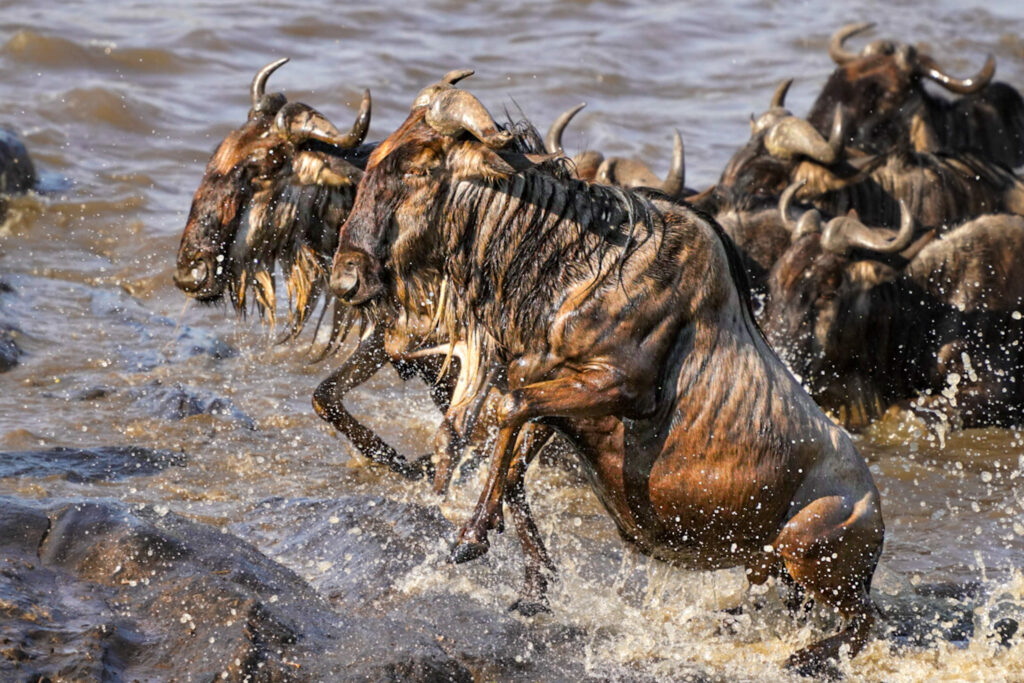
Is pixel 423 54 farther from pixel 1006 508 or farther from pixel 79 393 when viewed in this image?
pixel 1006 508

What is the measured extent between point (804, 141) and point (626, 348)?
5846 mm

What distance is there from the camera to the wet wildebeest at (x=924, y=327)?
8.93 meters

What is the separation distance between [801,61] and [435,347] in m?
15.3

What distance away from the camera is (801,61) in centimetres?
2088

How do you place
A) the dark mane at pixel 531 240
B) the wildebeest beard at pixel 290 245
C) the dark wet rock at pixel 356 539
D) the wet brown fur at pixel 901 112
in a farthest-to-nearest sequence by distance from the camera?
the wet brown fur at pixel 901 112 < the wildebeest beard at pixel 290 245 < the dark wet rock at pixel 356 539 < the dark mane at pixel 531 240

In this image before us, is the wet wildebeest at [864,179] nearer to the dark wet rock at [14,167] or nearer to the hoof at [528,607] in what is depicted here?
the hoof at [528,607]

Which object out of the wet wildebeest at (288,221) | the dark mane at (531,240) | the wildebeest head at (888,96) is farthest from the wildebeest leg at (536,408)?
the wildebeest head at (888,96)

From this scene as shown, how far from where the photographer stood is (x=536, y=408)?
209 inches

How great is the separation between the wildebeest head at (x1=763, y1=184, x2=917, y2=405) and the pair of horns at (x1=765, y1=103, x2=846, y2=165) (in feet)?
5.67

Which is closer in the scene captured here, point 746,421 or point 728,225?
point 746,421

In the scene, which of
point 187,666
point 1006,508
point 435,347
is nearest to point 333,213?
point 435,347

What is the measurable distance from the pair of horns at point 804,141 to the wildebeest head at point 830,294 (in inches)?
68.0

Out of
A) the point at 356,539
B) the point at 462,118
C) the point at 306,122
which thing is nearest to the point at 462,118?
the point at 462,118

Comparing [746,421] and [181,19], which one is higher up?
[746,421]
